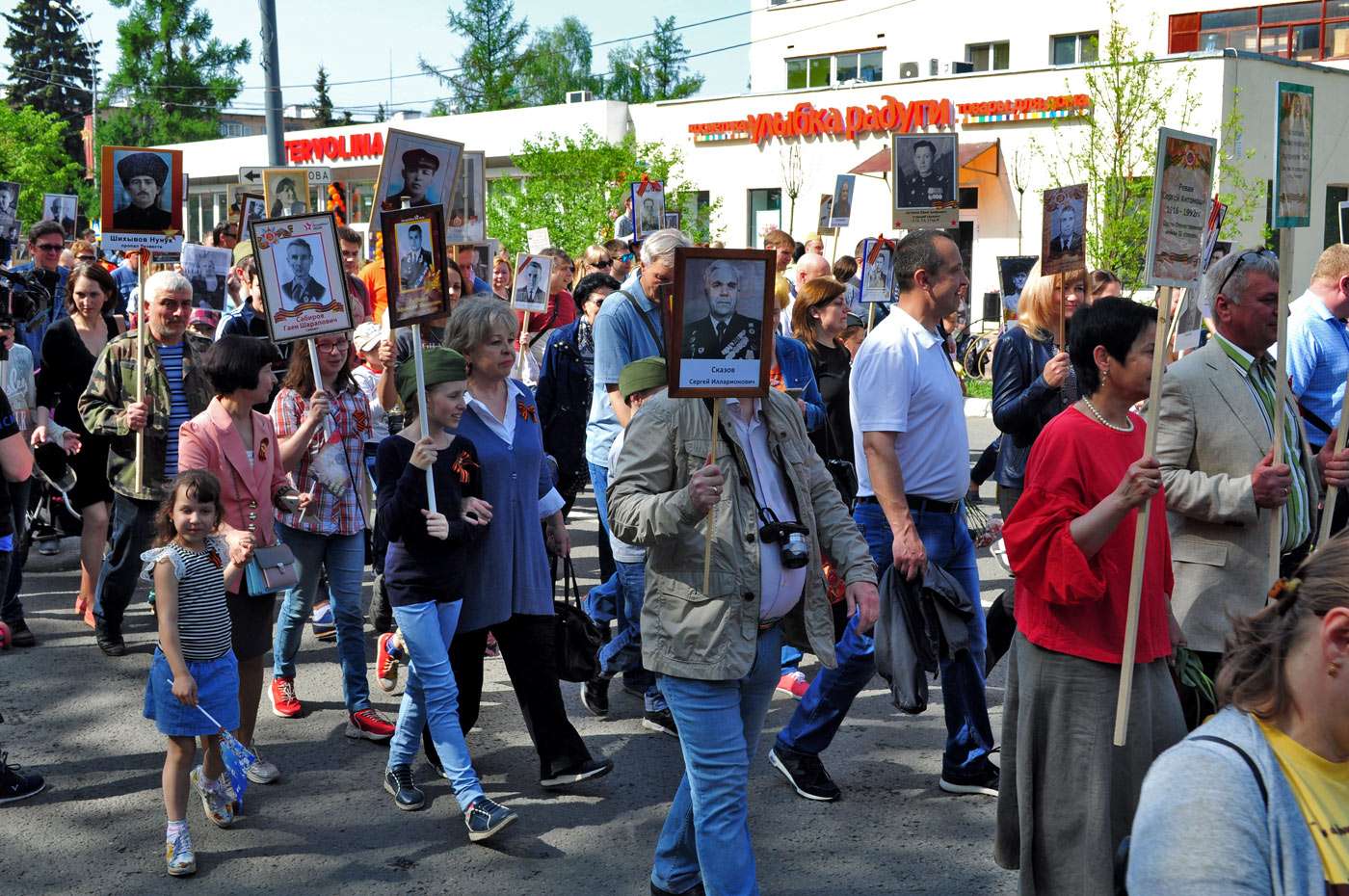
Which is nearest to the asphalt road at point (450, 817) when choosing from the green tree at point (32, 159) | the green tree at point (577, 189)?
the green tree at point (577, 189)

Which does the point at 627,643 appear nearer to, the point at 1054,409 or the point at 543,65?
the point at 1054,409

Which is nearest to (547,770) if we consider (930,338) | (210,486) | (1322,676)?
(210,486)

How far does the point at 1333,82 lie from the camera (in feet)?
100

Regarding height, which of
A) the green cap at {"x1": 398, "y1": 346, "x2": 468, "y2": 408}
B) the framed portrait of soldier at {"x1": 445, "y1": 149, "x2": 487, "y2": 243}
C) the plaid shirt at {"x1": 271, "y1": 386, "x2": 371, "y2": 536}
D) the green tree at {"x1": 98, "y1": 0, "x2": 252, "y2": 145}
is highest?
the green tree at {"x1": 98, "y1": 0, "x2": 252, "y2": 145}

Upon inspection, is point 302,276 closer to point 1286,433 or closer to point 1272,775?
point 1286,433

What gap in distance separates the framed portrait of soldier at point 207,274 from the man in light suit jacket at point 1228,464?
24.4ft

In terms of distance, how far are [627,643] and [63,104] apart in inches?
3733

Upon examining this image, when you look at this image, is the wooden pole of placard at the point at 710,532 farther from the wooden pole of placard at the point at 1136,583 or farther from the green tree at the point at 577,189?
the green tree at the point at 577,189

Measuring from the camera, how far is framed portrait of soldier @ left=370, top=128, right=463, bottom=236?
672cm

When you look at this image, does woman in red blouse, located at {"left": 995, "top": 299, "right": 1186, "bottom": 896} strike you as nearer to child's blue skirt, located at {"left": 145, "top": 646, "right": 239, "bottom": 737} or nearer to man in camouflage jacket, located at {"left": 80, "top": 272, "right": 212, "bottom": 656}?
child's blue skirt, located at {"left": 145, "top": 646, "right": 239, "bottom": 737}

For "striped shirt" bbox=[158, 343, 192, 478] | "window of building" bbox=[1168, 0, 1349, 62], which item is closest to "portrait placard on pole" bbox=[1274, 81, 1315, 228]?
"striped shirt" bbox=[158, 343, 192, 478]

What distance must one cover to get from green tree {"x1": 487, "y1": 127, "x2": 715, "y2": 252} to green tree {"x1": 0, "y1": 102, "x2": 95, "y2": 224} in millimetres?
22692

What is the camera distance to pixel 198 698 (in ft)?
16.4

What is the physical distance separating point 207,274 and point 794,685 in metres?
5.74
